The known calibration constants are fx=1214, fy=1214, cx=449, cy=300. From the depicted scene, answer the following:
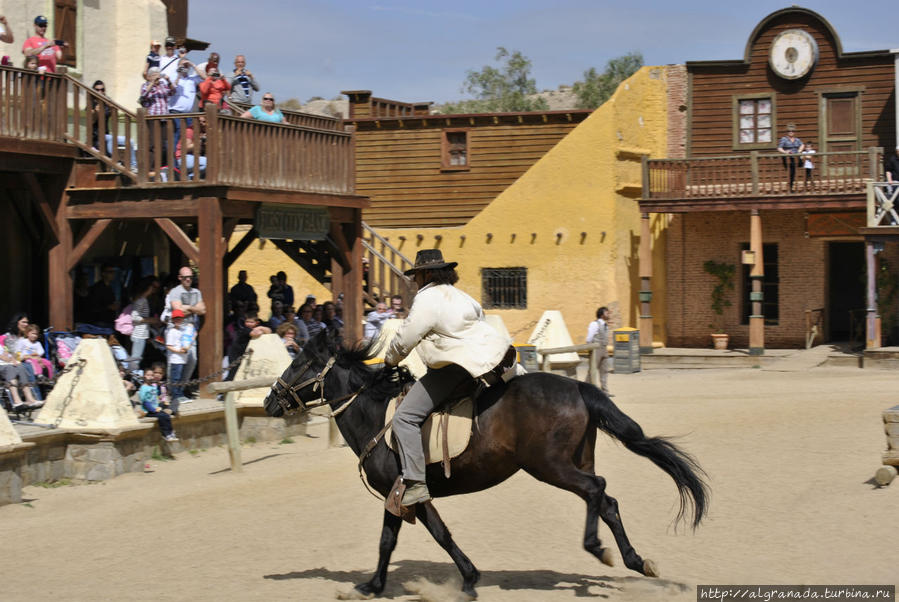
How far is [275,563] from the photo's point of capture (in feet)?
28.9

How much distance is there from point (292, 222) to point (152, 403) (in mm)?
5113

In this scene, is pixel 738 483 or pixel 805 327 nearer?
pixel 738 483

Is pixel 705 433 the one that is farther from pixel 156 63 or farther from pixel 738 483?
pixel 156 63

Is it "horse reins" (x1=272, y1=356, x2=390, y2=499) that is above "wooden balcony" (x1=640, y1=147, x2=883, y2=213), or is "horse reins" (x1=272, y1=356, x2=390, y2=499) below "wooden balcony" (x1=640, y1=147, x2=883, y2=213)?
below

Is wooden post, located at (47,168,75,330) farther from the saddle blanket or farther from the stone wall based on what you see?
the saddle blanket

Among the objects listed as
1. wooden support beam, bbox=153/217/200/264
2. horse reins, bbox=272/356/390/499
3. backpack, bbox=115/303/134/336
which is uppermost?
wooden support beam, bbox=153/217/200/264

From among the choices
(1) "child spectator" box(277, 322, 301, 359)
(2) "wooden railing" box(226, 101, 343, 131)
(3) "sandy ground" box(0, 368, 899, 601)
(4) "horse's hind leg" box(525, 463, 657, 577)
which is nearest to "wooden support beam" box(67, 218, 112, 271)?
(1) "child spectator" box(277, 322, 301, 359)

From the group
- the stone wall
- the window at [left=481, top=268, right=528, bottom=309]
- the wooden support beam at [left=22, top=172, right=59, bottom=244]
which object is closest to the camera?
the stone wall

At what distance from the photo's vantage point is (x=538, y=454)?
762 centimetres

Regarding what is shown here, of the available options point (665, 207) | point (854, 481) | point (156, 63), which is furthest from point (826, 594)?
point (665, 207)

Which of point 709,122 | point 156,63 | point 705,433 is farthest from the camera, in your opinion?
point 709,122

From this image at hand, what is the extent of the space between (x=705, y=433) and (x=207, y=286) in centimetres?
662

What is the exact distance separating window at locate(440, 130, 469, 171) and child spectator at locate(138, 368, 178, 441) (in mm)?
18174

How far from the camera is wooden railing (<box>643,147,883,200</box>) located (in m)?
27.0
